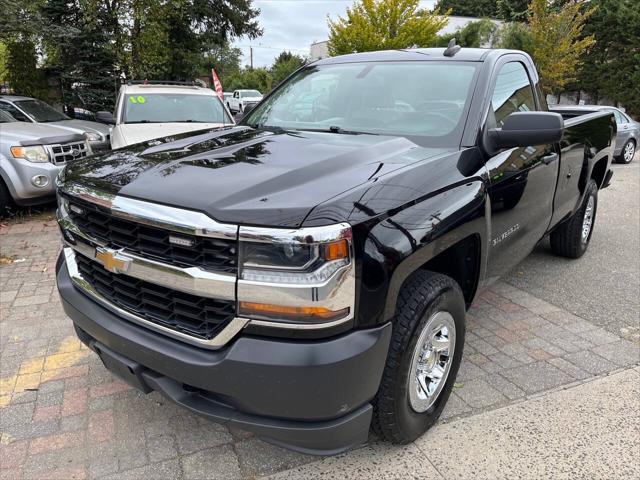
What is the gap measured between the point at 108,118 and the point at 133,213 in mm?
6240

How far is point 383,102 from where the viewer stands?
10.1 ft

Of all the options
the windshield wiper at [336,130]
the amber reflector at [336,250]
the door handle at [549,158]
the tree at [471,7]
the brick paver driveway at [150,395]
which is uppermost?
the tree at [471,7]

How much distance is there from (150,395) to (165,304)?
1.08m

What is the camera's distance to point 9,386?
2928 millimetres

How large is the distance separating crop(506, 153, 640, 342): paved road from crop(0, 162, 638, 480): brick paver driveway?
205 millimetres

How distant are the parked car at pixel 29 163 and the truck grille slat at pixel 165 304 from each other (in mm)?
4645

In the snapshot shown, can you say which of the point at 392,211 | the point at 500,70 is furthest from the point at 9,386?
the point at 500,70

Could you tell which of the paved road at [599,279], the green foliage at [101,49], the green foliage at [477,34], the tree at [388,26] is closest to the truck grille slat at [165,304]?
the paved road at [599,279]

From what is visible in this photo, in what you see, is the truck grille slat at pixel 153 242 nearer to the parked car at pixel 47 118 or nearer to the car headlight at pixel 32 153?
the car headlight at pixel 32 153

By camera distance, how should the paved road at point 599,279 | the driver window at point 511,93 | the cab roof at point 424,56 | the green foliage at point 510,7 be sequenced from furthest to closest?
the green foliage at point 510,7, the paved road at point 599,279, the cab roof at point 424,56, the driver window at point 511,93

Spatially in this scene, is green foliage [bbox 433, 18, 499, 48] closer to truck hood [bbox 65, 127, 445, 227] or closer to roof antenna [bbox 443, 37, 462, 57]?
roof antenna [bbox 443, 37, 462, 57]

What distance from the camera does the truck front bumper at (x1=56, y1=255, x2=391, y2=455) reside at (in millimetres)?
1716

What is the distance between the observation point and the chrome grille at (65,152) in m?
6.36

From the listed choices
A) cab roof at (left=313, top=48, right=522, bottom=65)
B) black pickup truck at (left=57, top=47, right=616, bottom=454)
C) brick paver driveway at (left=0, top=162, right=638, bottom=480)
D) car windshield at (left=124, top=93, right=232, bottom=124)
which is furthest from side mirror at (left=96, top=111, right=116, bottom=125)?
black pickup truck at (left=57, top=47, right=616, bottom=454)
